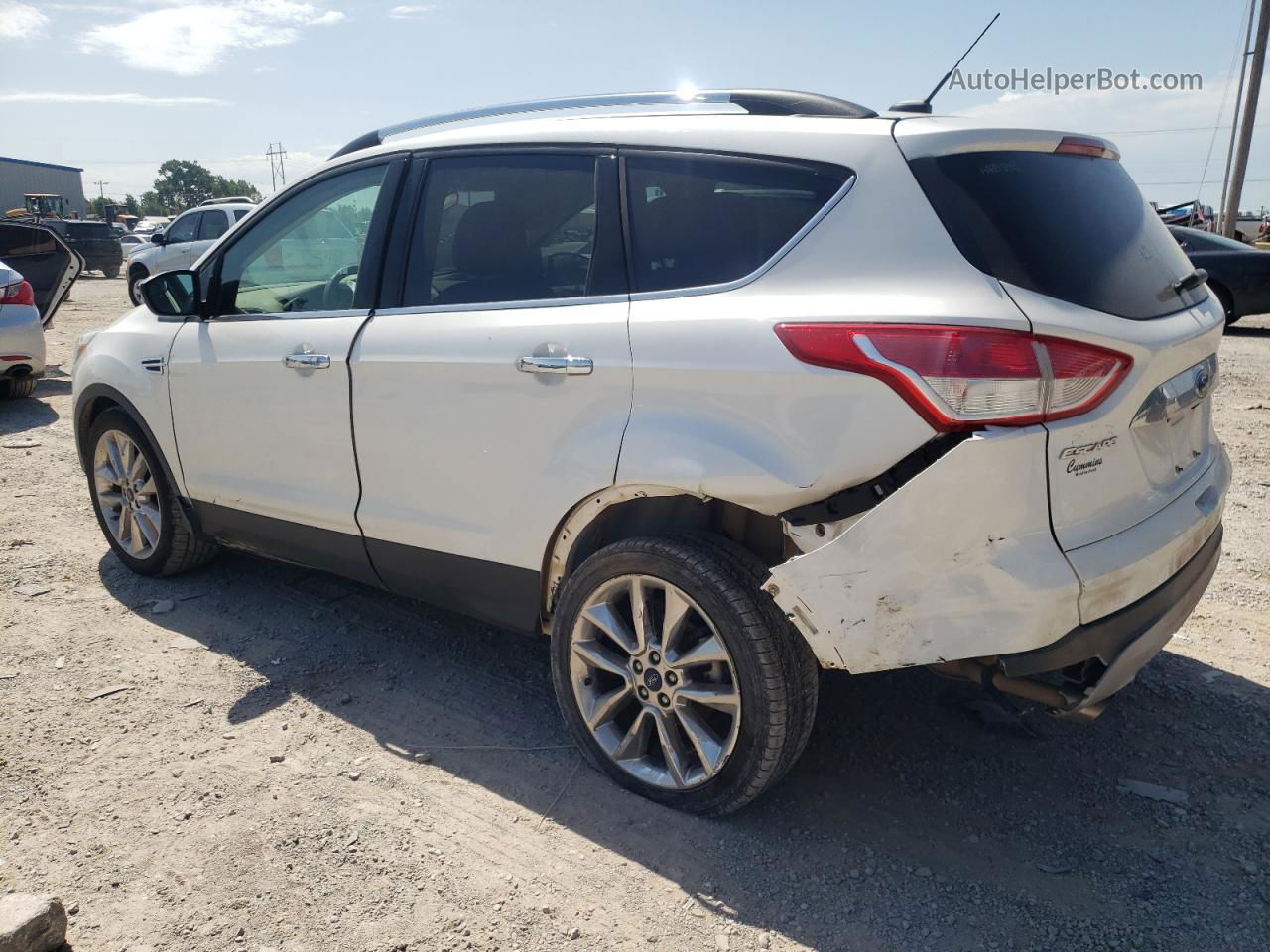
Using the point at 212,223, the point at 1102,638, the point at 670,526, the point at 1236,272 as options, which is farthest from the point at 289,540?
the point at 212,223

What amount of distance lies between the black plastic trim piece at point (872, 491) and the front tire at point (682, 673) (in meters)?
0.28

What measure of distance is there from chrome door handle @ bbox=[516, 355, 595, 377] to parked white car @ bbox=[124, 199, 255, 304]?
18.2 m

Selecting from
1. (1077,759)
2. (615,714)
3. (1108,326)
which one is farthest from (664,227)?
(1077,759)

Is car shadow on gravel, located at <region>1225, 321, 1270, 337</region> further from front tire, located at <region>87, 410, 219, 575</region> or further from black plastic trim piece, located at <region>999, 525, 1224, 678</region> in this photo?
front tire, located at <region>87, 410, 219, 575</region>

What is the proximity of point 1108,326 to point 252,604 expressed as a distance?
12.2 ft

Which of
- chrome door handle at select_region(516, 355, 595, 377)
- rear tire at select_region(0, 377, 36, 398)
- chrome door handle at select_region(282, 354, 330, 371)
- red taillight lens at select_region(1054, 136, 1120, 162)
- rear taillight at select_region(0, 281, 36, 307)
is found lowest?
rear tire at select_region(0, 377, 36, 398)

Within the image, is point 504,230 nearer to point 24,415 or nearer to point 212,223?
point 24,415

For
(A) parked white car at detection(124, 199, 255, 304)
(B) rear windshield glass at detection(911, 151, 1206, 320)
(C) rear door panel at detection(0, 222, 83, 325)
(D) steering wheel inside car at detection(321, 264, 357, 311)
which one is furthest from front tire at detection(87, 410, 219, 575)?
(A) parked white car at detection(124, 199, 255, 304)

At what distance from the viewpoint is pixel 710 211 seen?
280 centimetres

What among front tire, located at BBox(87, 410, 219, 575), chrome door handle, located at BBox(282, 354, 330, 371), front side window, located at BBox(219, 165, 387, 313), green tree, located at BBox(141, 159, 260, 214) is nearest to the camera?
chrome door handle, located at BBox(282, 354, 330, 371)

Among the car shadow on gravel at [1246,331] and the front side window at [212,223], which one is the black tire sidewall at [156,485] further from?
the front side window at [212,223]

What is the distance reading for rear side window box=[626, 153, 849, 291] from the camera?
266 cm

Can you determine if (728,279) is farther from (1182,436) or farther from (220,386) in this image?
(220,386)

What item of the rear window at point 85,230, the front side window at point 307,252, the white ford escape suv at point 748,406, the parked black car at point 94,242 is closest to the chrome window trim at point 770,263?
the white ford escape suv at point 748,406
